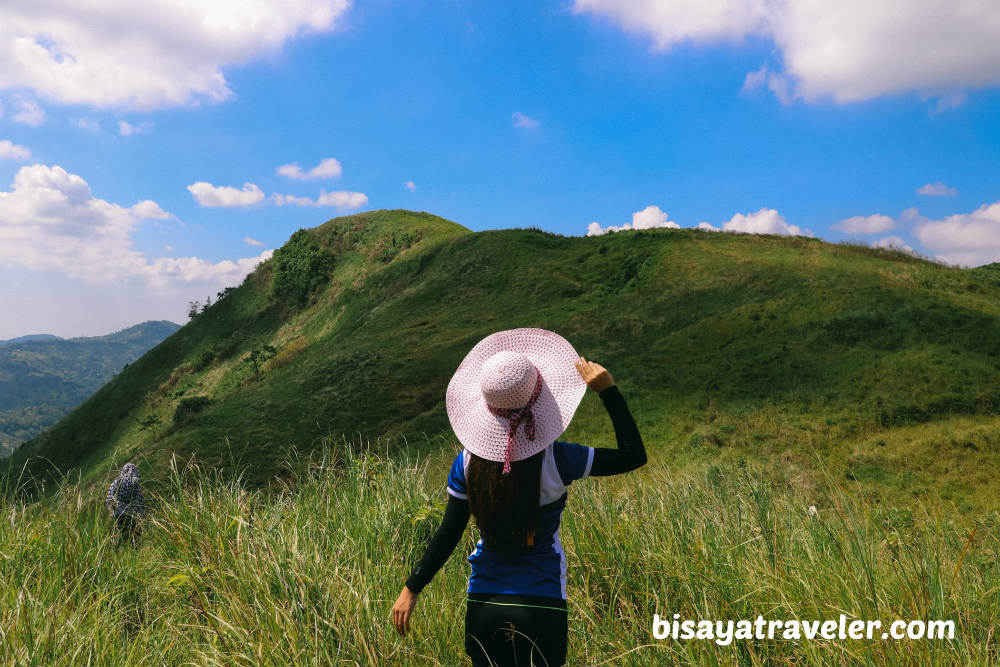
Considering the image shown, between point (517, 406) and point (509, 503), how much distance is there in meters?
0.40

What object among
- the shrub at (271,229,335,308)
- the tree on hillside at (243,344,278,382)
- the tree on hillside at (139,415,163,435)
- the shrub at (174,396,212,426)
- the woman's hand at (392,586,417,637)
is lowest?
the tree on hillside at (139,415,163,435)

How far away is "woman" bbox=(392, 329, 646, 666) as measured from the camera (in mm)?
2258

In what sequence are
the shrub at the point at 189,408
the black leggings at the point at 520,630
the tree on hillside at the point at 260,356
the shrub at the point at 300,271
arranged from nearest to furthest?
the black leggings at the point at 520,630
the shrub at the point at 189,408
the tree on hillside at the point at 260,356
the shrub at the point at 300,271

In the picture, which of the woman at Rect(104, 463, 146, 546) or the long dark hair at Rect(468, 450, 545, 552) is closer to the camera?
the long dark hair at Rect(468, 450, 545, 552)

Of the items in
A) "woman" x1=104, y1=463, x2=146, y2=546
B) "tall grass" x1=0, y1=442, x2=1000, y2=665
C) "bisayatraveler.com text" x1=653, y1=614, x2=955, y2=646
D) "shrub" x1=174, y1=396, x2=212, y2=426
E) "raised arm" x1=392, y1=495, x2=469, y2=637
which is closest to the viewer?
"bisayatraveler.com text" x1=653, y1=614, x2=955, y2=646

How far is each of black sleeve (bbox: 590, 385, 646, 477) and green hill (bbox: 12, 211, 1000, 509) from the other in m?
1.42

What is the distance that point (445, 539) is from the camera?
8.13ft

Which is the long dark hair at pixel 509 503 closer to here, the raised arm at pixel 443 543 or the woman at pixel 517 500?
the woman at pixel 517 500

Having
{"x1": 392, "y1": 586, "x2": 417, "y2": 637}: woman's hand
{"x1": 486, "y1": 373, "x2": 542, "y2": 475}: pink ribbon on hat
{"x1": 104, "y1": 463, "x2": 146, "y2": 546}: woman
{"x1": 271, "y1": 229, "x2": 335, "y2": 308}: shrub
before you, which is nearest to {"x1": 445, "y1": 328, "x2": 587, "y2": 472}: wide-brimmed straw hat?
{"x1": 486, "y1": 373, "x2": 542, "y2": 475}: pink ribbon on hat

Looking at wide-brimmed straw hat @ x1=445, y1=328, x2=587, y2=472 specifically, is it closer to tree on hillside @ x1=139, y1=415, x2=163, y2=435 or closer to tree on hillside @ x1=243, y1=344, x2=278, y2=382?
tree on hillside @ x1=139, y1=415, x2=163, y2=435

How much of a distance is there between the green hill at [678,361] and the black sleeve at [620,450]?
1424mm

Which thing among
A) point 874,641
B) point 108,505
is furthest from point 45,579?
point 874,641

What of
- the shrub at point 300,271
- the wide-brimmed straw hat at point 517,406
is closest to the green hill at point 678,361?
the wide-brimmed straw hat at point 517,406

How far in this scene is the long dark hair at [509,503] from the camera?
2.26 m
